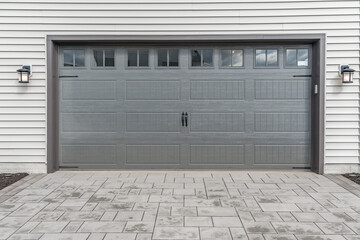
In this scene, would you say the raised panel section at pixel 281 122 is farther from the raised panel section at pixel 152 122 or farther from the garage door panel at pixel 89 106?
the garage door panel at pixel 89 106

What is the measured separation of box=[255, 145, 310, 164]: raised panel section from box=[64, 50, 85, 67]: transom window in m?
3.60

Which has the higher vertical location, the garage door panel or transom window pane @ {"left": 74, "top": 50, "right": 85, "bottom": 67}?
transom window pane @ {"left": 74, "top": 50, "right": 85, "bottom": 67}

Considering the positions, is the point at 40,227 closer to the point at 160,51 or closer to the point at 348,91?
the point at 160,51

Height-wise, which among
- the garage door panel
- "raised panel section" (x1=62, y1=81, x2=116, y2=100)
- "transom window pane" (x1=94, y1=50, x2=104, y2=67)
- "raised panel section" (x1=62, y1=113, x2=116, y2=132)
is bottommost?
"raised panel section" (x1=62, y1=113, x2=116, y2=132)

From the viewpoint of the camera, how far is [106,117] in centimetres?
484

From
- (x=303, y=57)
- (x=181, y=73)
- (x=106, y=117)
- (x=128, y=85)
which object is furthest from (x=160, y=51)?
(x=303, y=57)

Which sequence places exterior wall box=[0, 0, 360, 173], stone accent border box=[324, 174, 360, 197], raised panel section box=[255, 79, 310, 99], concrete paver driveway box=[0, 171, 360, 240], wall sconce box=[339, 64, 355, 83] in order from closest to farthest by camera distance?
concrete paver driveway box=[0, 171, 360, 240]
stone accent border box=[324, 174, 360, 197]
wall sconce box=[339, 64, 355, 83]
exterior wall box=[0, 0, 360, 173]
raised panel section box=[255, 79, 310, 99]

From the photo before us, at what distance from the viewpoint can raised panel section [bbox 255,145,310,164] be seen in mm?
4820

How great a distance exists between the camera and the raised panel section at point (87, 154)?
4.86 meters

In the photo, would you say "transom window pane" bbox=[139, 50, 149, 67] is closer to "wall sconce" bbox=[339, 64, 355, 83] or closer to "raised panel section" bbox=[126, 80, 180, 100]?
"raised panel section" bbox=[126, 80, 180, 100]

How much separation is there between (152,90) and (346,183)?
352cm

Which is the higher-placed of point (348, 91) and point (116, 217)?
point (348, 91)

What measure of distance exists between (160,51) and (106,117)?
5.13ft

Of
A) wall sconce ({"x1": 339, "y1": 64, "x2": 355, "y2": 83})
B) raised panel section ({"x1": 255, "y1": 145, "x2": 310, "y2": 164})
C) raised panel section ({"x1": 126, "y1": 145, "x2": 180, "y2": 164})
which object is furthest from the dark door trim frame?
raised panel section ({"x1": 126, "y1": 145, "x2": 180, "y2": 164})
